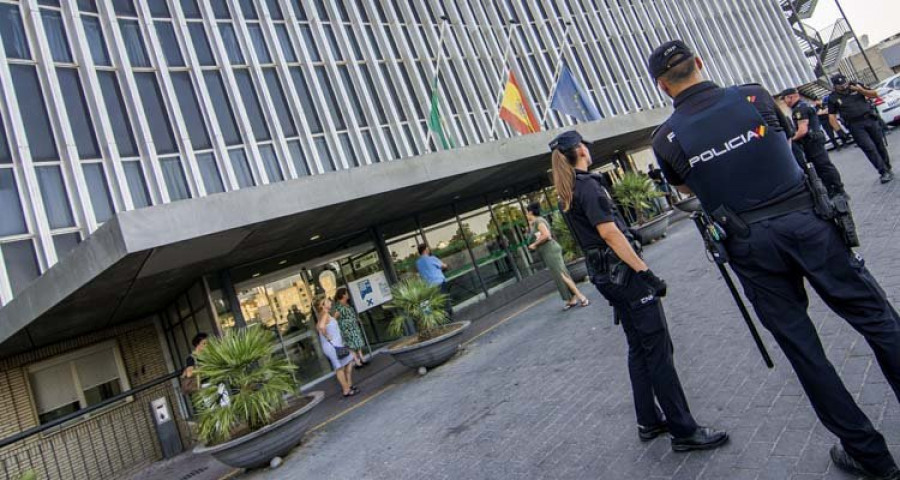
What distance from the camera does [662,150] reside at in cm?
257

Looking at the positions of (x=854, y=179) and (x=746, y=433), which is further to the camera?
(x=854, y=179)

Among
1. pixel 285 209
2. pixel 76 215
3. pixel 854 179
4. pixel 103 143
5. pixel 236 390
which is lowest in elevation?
pixel 854 179

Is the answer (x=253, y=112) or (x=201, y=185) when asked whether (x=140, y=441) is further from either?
(x=253, y=112)

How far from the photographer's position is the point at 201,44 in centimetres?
1678

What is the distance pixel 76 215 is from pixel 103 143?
226 cm

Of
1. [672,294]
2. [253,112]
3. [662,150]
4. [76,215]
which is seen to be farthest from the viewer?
[253,112]

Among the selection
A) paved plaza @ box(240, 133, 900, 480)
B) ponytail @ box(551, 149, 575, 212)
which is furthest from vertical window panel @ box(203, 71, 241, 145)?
ponytail @ box(551, 149, 575, 212)

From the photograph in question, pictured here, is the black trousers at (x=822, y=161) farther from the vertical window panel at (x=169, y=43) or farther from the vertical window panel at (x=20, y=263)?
the vertical window panel at (x=169, y=43)

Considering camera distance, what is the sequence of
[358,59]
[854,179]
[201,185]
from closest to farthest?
1. [854,179]
2. [201,185]
3. [358,59]

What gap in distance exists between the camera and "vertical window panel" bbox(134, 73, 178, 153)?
597 inches

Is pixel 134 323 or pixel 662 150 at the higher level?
pixel 134 323

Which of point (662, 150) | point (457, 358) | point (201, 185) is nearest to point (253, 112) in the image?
point (201, 185)

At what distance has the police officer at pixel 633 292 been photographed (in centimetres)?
286

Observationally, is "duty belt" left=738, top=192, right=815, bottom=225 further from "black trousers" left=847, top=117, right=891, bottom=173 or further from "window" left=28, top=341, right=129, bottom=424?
"window" left=28, top=341, right=129, bottom=424
